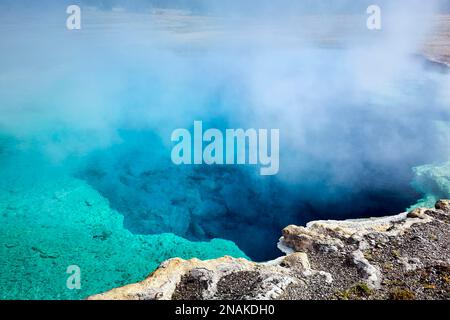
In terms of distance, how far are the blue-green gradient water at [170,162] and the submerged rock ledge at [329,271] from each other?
315 cm

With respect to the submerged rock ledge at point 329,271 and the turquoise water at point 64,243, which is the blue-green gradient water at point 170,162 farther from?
the submerged rock ledge at point 329,271

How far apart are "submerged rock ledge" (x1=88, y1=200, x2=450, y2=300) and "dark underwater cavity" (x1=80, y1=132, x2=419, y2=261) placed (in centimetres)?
358

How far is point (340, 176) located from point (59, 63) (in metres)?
22.3

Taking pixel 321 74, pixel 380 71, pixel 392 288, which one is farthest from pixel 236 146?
pixel 380 71

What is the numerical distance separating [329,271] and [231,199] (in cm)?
679

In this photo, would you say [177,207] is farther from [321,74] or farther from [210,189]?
[321,74]

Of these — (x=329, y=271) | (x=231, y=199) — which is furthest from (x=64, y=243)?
(x=329, y=271)

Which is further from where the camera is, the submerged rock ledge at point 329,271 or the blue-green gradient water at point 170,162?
the blue-green gradient water at point 170,162

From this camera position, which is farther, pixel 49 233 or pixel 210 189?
pixel 210 189

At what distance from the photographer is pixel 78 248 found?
417 inches

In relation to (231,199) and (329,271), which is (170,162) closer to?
(231,199)

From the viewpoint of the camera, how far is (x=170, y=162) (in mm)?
15758

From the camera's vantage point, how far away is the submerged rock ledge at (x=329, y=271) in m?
6.57

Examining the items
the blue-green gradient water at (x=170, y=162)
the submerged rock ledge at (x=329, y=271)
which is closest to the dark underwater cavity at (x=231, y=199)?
the blue-green gradient water at (x=170, y=162)
